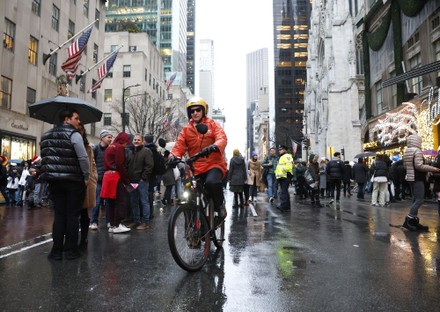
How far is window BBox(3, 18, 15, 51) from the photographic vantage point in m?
21.8

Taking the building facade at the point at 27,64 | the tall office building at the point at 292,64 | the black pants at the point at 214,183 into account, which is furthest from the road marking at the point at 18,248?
the tall office building at the point at 292,64

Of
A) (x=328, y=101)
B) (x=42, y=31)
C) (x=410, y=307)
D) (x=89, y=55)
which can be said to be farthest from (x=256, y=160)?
(x=328, y=101)

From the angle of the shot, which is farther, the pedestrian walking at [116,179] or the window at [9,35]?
the window at [9,35]

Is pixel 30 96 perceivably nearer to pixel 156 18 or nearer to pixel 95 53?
pixel 95 53

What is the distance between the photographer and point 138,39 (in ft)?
199

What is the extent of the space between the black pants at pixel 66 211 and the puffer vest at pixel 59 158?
14 centimetres

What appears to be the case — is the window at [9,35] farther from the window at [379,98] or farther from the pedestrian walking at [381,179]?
the window at [379,98]

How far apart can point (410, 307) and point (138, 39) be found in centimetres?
6369

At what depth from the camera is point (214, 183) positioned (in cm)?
460

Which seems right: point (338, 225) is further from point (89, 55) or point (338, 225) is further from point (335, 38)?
point (335, 38)

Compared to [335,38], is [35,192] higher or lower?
lower

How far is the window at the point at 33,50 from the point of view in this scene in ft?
80.8

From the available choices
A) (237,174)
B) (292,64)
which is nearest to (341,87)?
(237,174)

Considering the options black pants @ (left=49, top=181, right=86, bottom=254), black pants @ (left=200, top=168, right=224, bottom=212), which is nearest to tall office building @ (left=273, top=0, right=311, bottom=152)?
black pants @ (left=200, top=168, right=224, bottom=212)
